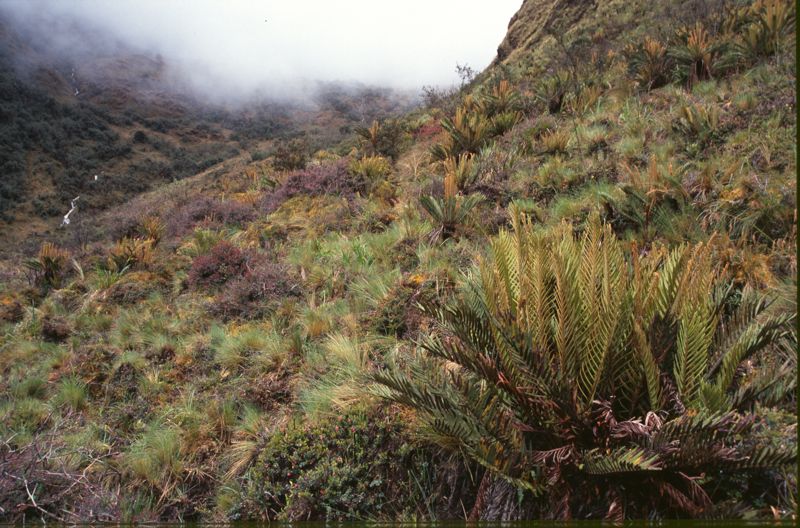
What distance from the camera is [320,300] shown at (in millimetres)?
4777

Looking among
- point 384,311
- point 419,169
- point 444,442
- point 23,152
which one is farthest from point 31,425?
point 23,152

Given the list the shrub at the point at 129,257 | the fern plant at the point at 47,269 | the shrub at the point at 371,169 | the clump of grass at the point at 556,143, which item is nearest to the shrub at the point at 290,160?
the shrub at the point at 371,169

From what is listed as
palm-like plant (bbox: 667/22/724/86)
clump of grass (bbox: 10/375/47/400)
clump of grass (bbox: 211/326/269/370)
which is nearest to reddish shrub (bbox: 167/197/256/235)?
clump of grass (bbox: 10/375/47/400)

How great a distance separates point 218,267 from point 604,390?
5.87 metres

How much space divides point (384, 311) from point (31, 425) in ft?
10.6

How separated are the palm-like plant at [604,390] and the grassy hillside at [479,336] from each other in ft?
0.04

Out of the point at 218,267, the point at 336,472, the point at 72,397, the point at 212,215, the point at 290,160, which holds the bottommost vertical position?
the point at 336,472

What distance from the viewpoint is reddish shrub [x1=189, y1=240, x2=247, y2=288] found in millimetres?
6168

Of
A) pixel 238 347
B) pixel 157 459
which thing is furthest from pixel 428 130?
pixel 157 459

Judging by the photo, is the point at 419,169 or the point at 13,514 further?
the point at 419,169

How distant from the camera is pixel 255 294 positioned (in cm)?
527

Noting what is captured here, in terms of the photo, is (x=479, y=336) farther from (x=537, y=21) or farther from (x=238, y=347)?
(x=537, y=21)

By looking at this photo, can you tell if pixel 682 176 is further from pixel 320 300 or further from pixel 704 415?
pixel 320 300

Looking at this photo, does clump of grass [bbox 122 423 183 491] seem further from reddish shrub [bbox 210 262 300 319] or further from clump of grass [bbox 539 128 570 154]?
clump of grass [bbox 539 128 570 154]
